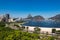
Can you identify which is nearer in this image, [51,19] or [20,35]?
[20,35]

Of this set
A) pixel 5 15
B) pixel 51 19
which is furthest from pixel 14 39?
pixel 51 19

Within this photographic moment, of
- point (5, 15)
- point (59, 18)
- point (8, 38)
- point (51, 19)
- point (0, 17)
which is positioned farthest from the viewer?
point (51, 19)

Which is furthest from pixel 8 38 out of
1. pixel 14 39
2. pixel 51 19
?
pixel 51 19

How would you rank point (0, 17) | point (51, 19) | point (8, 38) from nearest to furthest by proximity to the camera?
1. point (8, 38)
2. point (0, 17)
3. point (51, 19)

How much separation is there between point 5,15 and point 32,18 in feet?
42.2

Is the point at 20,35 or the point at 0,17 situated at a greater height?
the point at 0,17

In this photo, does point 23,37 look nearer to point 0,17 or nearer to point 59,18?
point 0,17

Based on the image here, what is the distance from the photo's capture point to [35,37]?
5.02 metres

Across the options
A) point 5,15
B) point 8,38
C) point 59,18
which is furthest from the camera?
point 59,18

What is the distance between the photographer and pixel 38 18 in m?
51.8

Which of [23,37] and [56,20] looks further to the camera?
[56,20]

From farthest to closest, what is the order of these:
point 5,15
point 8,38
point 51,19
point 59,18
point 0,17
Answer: point 51,19 → point 59,18 → point 5,15 → point 0,17 → point 8,38

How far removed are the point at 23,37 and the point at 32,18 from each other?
149 ft

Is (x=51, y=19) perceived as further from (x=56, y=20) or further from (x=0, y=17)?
(x=0, y=17)
